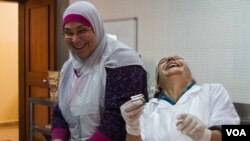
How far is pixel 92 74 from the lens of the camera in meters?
1.32

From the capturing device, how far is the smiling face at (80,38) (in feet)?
4.13

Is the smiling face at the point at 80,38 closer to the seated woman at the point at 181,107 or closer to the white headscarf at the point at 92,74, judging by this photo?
the white headscarf at the point at 92,74

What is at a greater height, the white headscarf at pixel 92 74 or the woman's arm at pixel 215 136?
the white headscarf at pixel 92 74

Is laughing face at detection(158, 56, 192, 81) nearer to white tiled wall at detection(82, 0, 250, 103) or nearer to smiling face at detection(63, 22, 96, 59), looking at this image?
white tiled wall at detection(82, 0, 250, 103)

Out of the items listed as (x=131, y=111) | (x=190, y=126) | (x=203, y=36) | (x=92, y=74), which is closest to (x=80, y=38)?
(x=92, y=74)

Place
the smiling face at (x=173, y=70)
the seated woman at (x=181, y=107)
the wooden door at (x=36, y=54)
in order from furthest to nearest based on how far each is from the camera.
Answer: the wooden door at (x=36, y=54) < the smiling face at (x=173, y=70) < the seated woman at (x=181, y=107)

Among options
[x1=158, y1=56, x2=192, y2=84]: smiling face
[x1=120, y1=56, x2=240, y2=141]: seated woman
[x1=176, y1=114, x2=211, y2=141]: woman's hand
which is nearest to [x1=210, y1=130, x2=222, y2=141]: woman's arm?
[x1=120, y1=56, x2=240, y2=141]: seated woman

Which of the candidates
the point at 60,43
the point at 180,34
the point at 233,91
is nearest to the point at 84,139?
the point at 233,91

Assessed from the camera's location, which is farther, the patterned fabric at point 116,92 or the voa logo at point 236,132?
the patterned fabric at point 116,92

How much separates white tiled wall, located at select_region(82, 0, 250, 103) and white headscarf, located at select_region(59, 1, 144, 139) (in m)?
1.09

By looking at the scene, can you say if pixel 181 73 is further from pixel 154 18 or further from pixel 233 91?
pixel 154 18

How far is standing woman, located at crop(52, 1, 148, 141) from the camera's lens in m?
1.25

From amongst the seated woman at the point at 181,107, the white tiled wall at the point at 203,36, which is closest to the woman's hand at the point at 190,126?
the seated woman at the point at 181,107

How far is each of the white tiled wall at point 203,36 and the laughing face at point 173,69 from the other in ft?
1.46
